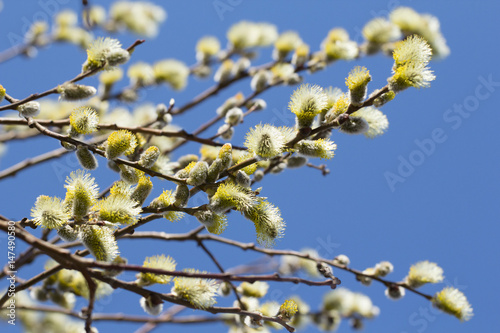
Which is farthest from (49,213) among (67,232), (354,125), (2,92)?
(354,125)

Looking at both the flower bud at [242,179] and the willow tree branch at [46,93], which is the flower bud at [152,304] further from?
the willow tree branch at [46,93]

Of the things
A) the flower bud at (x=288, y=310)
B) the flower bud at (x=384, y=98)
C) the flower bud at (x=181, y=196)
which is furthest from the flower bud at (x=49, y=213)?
the flower bud at (x=384, y=98)

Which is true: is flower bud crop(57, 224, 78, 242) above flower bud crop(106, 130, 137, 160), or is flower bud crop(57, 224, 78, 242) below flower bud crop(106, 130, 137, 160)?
below

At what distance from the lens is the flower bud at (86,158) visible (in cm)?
117

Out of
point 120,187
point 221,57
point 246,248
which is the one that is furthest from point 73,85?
point 221,57

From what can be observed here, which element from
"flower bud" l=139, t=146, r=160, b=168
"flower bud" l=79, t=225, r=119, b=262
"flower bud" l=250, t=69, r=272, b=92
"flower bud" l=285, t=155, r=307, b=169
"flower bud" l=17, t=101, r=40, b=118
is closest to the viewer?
"flower bud" l=79, t=225, r=119, b=262

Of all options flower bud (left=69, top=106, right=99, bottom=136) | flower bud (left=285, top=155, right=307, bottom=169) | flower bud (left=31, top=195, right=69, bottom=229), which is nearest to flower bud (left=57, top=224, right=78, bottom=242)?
flower bud (left=31, top=195, right=69, bottom=229)

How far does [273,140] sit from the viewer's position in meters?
1.06

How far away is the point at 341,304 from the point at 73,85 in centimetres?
171

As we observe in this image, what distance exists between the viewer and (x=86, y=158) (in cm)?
118

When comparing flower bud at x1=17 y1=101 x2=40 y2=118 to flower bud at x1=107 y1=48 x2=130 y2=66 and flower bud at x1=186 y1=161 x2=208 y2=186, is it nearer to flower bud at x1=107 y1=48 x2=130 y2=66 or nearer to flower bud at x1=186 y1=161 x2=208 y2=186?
flower bud at x1=107 y1=48 x2=130 y2=66

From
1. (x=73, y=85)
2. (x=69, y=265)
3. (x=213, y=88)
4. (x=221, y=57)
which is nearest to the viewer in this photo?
(x=69, y=265)

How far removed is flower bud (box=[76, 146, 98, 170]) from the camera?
1165 millimetres

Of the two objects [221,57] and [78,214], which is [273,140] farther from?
[221,57]
